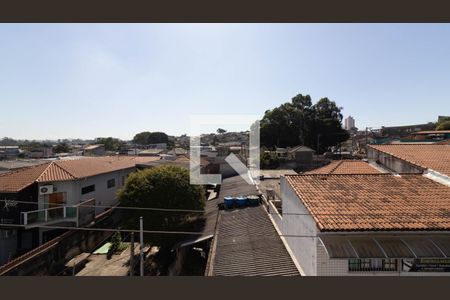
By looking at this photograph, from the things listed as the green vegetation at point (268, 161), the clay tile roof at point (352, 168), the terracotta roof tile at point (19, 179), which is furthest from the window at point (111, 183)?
the green vegetation at point (268, 161)

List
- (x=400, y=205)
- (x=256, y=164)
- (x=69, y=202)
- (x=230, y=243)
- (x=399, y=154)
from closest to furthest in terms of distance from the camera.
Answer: (x=400, y=205) → (x=230, y=243) → (x=399, y=154) → (x=69, y=202) → (x=256, y=164)

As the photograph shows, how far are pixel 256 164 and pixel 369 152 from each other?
59.5ft

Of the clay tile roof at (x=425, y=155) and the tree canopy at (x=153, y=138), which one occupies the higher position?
the tree canopy at (x=153, y=138)

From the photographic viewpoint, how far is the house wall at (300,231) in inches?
309

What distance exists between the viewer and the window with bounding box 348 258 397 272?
718cm

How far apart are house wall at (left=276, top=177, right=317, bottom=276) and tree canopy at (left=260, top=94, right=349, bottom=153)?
120 ft

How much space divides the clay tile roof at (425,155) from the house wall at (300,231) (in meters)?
5.56

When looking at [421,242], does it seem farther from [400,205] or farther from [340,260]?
[340,260]

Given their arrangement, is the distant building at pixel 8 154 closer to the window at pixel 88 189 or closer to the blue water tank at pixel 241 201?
the window at pixel 88 189

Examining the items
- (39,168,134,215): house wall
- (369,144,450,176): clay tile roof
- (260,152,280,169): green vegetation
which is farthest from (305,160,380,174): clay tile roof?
(260,152,280,169): green vegetation

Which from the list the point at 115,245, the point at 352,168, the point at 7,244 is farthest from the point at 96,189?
the point at 352,168

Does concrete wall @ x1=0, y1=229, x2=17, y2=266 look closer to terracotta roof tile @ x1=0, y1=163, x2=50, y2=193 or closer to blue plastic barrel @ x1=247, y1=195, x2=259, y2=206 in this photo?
terracotta roof tile @ x1=0, y1=163, x2=50, y2=193

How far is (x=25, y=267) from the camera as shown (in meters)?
11.9

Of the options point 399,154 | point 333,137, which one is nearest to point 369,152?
point 399,154
